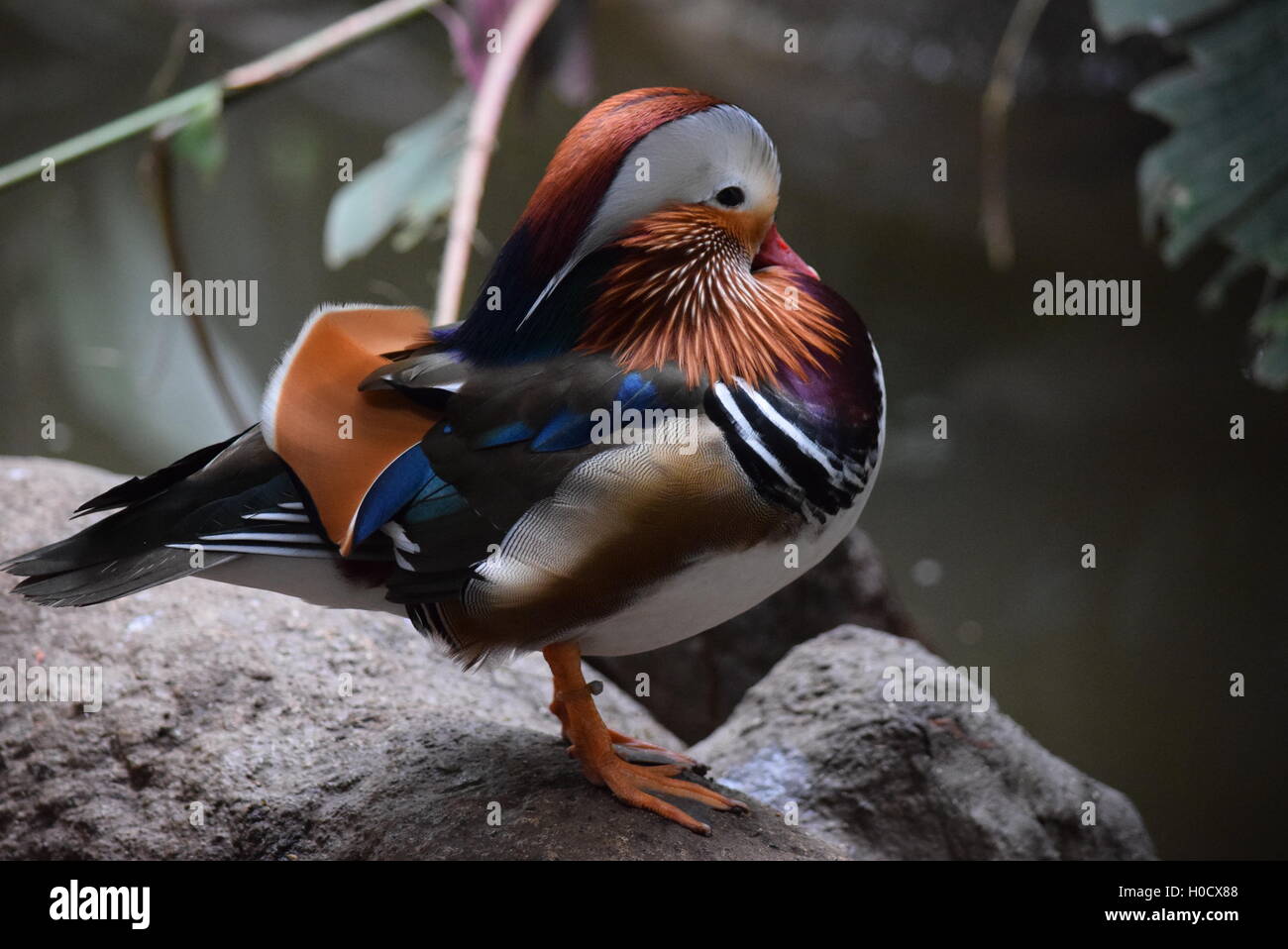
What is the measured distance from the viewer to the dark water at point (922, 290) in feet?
6.05

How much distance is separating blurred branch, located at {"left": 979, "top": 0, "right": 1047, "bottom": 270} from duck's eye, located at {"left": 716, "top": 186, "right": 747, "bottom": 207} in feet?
4.47

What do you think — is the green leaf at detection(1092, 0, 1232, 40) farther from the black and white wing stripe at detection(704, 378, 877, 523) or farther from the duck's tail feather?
the duck's tail feather

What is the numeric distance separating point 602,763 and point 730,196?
0.44 meters

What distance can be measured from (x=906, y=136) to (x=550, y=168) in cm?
174

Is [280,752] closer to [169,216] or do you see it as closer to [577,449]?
[577,449]

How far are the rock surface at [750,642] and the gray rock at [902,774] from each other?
9.1 inches

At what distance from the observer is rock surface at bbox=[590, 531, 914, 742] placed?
1.50 metres

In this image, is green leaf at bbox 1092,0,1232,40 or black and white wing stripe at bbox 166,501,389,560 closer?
black and white wing stripe at bbox 166,501,389,560

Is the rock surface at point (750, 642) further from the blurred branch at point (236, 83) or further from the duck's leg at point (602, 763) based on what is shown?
the blurred branch at point (236, 83)

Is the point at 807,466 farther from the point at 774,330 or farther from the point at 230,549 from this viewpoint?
the point at 230,549

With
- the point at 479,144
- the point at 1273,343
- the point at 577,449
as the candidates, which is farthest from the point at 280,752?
the point at 1273,343

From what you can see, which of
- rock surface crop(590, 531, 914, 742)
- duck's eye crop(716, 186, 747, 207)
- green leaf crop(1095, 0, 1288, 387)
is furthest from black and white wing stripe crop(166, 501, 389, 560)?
green leaf crop(1095, 0, 1288, 387)

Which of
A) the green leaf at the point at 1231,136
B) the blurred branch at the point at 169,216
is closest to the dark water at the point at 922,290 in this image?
the blurred branch at the point at 169,216

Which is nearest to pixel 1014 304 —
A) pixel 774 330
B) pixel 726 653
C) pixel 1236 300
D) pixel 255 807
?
pixel 1236 300
